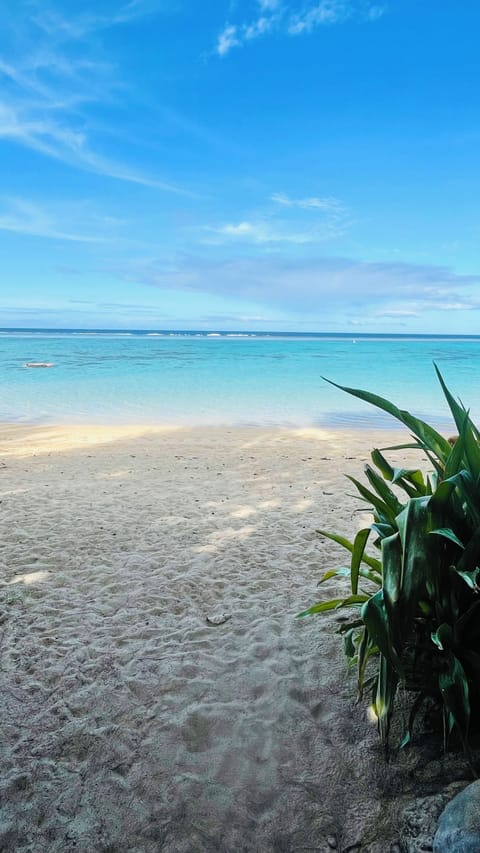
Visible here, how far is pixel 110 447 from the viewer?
9172 mm

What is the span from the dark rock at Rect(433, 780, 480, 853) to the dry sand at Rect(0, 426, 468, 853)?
16 cm

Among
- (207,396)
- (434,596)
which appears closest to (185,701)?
(434,596)

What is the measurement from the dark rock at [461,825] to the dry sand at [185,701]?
0.54 ft

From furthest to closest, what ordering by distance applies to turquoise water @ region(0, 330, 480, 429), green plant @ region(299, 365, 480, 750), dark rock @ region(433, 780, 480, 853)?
turquoise water @ region(0, 330, 480, 429) < green plant @ region(299, 365, 480, 750) < dark rock @ region(433, 780, 480, 853)

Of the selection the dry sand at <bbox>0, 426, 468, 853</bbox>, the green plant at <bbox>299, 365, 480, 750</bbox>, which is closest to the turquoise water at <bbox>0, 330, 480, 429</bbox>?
the dry sand at <bbox>0, 426, 468, 853</bbox>

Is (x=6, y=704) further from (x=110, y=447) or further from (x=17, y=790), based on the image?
(x=110, y=447)

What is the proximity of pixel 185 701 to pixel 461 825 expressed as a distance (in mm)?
1317

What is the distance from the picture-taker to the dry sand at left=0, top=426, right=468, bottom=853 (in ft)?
5.94

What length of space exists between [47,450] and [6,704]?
6.80m

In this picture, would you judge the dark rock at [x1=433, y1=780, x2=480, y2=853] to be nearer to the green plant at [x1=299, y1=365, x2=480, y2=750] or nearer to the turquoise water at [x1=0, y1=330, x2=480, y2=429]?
the green plant at [x1=299, y1=365, x2=480, y2=750]

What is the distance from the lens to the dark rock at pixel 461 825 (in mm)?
1424

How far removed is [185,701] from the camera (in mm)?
2406

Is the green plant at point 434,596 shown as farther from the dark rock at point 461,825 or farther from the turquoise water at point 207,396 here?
the turquoise water at point 207,396

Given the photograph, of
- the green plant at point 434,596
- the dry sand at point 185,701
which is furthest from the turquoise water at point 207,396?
the green plant at point 434,596
